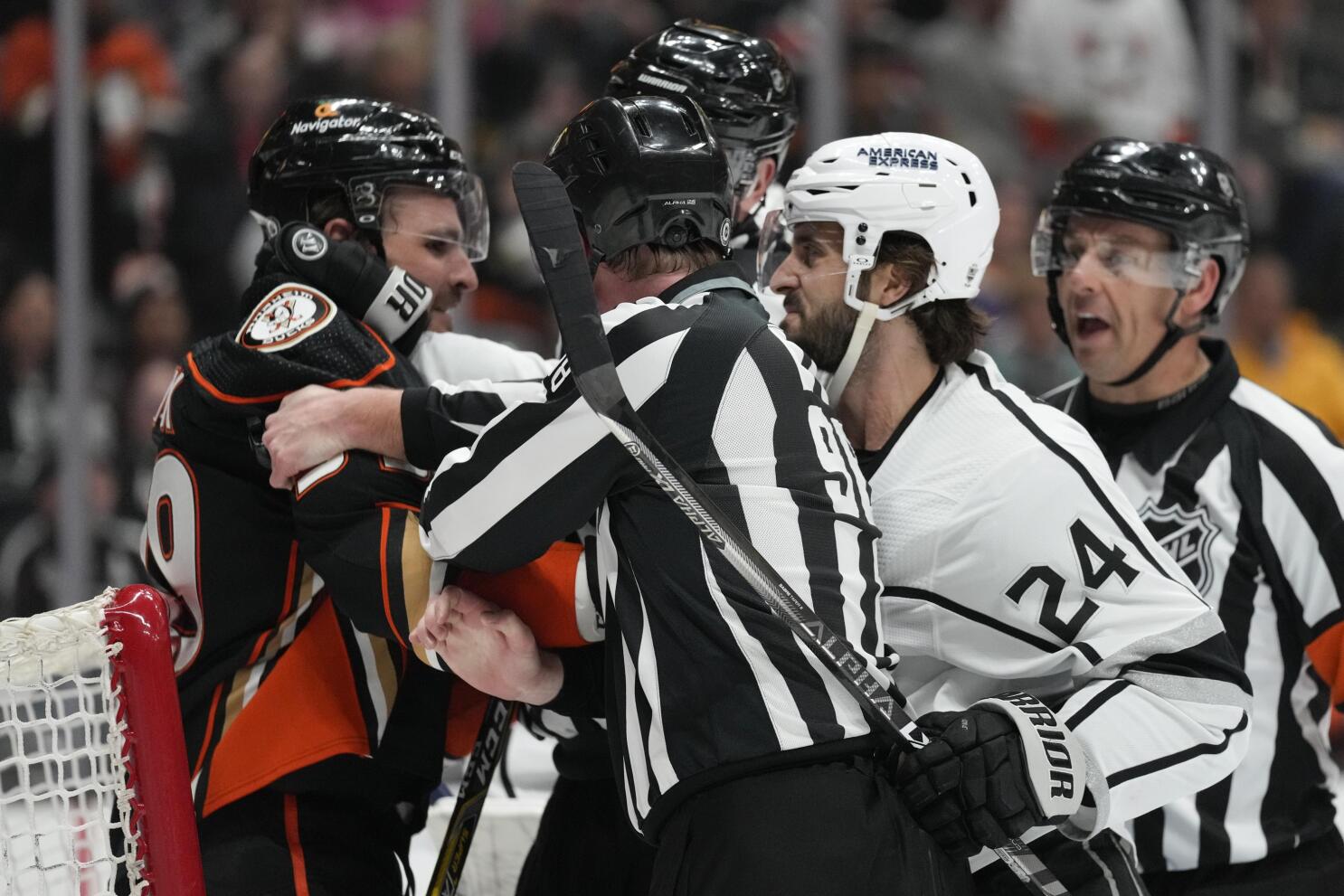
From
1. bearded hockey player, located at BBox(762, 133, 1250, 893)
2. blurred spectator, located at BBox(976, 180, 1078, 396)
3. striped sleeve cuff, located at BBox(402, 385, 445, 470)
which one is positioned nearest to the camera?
bearded hockey player, located at BBox(762, 133, 1250, 893)

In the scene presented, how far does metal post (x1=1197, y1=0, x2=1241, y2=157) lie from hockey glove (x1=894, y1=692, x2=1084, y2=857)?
4.71m

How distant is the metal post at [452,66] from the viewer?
5.62m

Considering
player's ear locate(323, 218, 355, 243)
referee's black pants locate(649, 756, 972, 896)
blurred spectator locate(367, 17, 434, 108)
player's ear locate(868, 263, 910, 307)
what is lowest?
referee's black pants locate(649, 756, 972, 896)

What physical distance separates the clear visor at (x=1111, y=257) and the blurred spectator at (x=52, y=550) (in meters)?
3.44

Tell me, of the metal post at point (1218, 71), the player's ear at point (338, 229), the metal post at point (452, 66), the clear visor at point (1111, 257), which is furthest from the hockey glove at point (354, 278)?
the metal post at point (1218, 71)

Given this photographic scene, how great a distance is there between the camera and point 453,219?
8.26ft

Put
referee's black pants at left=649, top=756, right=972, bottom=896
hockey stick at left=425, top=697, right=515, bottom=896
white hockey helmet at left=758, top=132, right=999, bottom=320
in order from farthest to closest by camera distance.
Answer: hockey stick at left=425, top=697, right=515, bottom=896 → white hockey helmet at left=758, top=132, right=999, bottom=320 → referee's black pants at left=649, top=756, right=972, bottom=896

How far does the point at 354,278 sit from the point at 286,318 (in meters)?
0.12

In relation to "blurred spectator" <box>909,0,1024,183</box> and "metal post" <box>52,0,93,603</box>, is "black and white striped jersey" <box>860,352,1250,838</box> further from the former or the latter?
"blurred spectator" <box>909,0,1024,183</box>

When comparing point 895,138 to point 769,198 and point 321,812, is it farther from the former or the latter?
point 321,812

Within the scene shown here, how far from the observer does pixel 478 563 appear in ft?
6.27

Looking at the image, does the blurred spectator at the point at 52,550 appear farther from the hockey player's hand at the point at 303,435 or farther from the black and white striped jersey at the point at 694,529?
the black and white striped jersey at the point at 694,529

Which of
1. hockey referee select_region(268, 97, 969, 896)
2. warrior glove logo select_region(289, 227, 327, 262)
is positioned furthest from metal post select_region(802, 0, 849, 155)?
hockey referee select_region(268, 97, 969, 896)

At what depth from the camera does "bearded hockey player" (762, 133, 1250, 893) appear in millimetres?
1885
